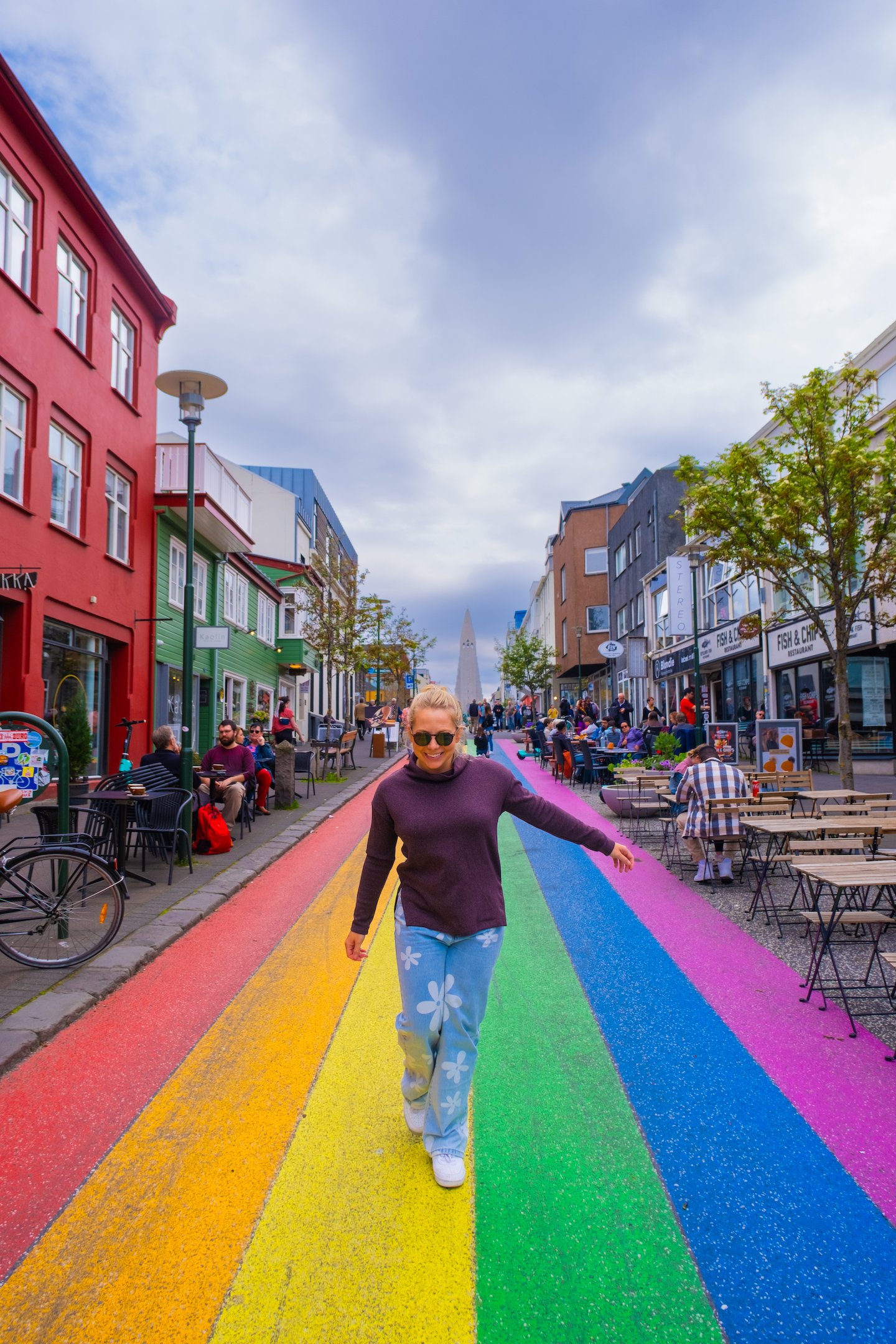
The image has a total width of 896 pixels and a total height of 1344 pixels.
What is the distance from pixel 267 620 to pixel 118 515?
51.8 feet

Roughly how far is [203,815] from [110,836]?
172 centimetres

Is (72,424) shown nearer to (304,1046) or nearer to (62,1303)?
(304,1046)

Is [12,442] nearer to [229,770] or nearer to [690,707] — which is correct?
[229,770]

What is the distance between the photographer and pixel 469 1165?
3.27 m

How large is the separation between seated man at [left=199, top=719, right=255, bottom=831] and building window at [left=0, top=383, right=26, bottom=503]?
198 inches

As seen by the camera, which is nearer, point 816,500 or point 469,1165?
point 469,1165

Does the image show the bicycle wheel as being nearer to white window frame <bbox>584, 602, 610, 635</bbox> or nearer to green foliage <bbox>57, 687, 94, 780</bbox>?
green foliage <bbox>57, 687, 94, 780</bbox>

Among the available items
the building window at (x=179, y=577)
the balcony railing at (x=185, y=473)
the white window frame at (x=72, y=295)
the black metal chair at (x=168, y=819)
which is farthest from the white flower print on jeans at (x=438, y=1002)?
the building window at (x=179, y=577)

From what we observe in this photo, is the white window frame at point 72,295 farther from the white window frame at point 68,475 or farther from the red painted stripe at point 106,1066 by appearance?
the red painted stripe at point 106,1066

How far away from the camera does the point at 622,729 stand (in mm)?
23797

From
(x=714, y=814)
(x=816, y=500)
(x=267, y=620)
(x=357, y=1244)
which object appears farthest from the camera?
(x=267, y=620)

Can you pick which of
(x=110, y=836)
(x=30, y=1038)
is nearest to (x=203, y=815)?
(x=110, y=836)

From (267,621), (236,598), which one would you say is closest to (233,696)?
(236,598)

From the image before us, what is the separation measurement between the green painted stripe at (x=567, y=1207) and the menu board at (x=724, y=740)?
29.9 ft
